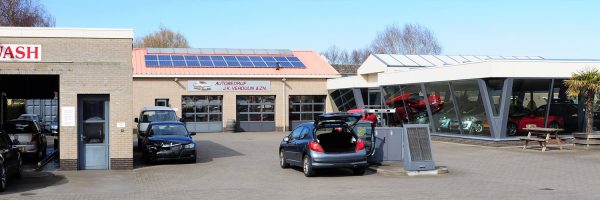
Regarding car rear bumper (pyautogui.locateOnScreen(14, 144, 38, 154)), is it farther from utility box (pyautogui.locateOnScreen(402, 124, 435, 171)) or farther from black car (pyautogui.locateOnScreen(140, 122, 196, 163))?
utility box (pyautogui.locateOnScreen(402, 124, 435, 171))

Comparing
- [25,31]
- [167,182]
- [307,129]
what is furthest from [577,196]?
[25,31]

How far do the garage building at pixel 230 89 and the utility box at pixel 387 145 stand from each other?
22745 millimetres

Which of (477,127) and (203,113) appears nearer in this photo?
(477,127)

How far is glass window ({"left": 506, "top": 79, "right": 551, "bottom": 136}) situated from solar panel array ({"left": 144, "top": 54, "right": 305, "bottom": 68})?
20.2 m

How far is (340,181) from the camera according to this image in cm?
1460

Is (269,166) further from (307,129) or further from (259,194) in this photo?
(259,194)

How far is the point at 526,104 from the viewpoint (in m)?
24.2

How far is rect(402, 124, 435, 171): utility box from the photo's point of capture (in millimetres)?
15562

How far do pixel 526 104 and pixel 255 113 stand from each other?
2007cm

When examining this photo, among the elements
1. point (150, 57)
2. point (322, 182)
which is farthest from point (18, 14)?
point (322, 182)

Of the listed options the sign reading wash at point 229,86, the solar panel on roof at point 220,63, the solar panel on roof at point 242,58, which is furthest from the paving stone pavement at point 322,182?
the solar panel on roof at point 242,58

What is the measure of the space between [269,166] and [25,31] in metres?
7.51

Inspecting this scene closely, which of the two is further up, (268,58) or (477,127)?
(268,58)

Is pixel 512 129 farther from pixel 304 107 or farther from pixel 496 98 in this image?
pixel 304 107
